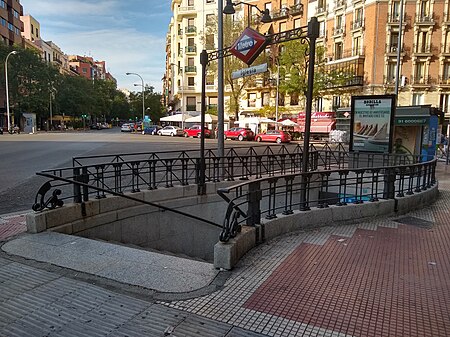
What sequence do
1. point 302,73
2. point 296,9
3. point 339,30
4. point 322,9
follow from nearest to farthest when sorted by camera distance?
1. point 302,73
2. point 339,30
3. point 322,9
4. point 296,9

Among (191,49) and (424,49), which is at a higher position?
(191,49)

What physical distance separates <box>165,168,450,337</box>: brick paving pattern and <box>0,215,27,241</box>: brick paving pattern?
12.5ft

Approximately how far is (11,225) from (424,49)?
46.2m

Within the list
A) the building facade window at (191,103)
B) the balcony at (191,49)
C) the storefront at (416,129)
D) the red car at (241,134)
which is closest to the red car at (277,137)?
the red car at (241,134)

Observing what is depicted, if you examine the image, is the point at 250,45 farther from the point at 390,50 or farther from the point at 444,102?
the point at 444,102

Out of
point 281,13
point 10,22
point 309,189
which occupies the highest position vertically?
point 10,22

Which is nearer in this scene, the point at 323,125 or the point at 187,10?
the point at 323,125

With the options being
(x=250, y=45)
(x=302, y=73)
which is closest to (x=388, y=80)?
(x=302, y=73)

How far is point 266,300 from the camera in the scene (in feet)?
12.5

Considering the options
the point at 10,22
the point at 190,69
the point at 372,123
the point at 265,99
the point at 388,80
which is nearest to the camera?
the point at 372,123

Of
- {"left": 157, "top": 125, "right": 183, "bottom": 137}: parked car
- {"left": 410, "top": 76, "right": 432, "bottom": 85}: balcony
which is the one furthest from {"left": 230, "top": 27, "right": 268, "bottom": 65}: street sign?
{"left": 157, "top": 125, "right": 183, "bottom": 137}: parked car

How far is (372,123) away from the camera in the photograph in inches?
537

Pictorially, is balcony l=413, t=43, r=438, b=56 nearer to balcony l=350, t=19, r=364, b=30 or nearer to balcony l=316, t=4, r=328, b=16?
balcony l=350, t=19, r=364, b=30

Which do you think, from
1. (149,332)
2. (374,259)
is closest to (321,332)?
(149,332)
